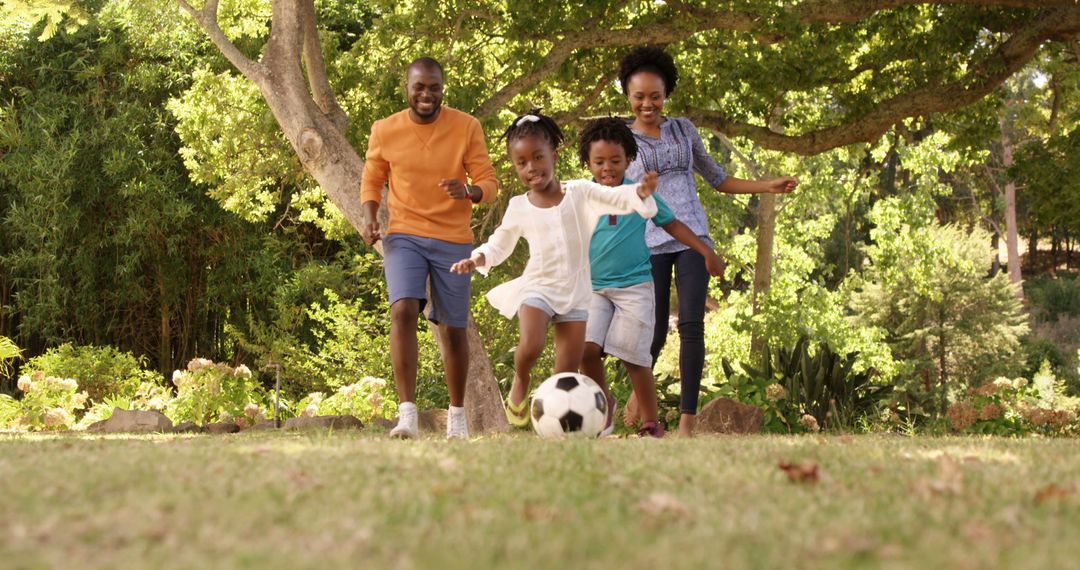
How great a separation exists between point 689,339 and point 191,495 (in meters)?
3.69

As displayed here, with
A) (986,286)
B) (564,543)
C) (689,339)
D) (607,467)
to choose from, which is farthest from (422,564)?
(986,286)

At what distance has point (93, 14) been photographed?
16.3 metres

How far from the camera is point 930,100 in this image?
10531 mm

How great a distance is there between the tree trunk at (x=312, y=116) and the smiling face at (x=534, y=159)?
3479 mm

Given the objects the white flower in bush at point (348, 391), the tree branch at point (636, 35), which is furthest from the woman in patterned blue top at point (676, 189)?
the white flower in bush at point (348, 391)

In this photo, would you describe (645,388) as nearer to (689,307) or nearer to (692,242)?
(689,307)

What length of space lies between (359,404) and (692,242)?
567 centimetres

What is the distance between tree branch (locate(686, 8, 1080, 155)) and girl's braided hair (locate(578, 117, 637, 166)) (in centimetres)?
526

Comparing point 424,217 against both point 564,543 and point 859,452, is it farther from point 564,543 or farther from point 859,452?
point 564,543

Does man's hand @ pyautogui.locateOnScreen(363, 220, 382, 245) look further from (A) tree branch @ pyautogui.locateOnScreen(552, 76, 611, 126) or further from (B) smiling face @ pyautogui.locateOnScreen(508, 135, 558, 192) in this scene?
(A) tree branch @ pyautogui.locateOnScreen(552, 76, 611, 126)

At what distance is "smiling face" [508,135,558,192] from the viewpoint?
560 centimetres

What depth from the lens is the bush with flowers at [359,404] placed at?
10.3 meters

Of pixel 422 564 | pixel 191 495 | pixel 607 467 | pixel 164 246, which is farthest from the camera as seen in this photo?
pixel 164 246

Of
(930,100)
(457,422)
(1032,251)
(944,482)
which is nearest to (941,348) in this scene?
(930,100)
